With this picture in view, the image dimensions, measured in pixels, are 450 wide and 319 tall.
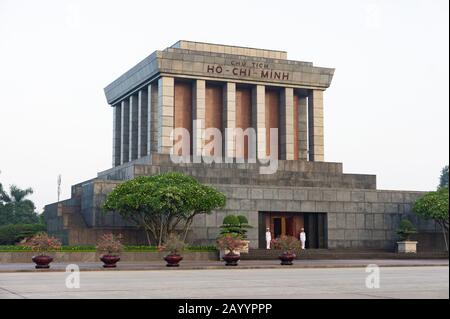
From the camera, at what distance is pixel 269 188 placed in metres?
51.7

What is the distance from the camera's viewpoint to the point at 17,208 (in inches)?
3238

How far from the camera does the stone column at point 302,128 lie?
209ft

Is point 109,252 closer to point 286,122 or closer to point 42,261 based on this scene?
point 42,261

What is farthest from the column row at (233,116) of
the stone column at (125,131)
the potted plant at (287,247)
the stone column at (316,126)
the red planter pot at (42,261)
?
the red planter pot at (42,261)

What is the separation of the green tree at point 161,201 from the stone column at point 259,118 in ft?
52.0

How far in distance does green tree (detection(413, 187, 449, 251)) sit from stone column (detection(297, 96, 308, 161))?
12866 mm

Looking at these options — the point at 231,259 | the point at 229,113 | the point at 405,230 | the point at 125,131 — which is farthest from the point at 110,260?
the point at 125,131

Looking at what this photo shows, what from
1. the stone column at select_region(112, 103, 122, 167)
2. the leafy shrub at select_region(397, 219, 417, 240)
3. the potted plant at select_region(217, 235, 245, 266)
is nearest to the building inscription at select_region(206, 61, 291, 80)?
the stone column at select_region(112, 103, 122, 167)

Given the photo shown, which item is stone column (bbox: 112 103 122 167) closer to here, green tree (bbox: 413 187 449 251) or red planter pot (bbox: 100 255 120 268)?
green tree (bbox: 413 187 449 251)

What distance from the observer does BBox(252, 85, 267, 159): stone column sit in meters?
60.7

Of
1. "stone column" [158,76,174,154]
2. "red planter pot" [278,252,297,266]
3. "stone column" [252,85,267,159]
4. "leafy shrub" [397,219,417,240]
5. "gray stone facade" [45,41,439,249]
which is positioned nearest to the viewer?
"red planter pot" [278,252,297,266]

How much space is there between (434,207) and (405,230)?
8.58 ft
